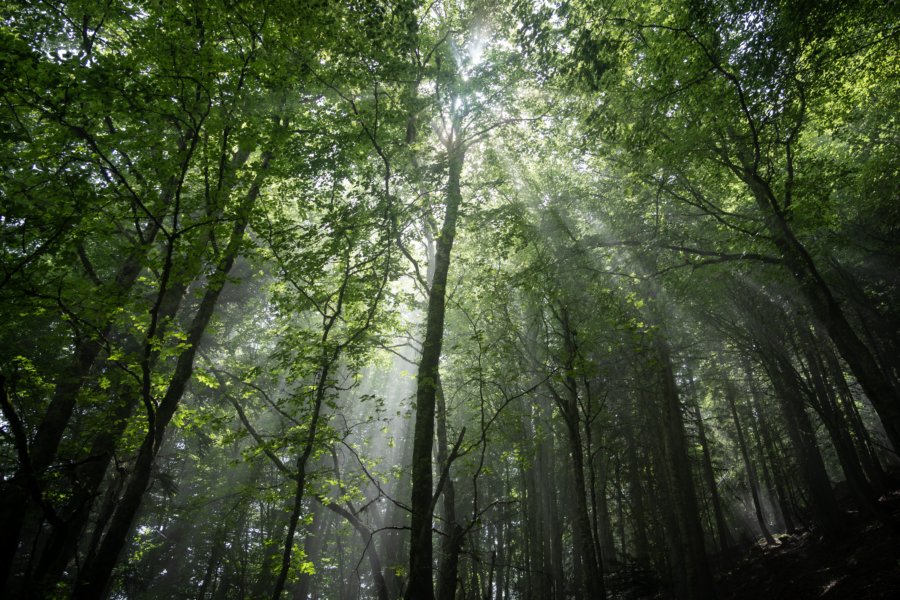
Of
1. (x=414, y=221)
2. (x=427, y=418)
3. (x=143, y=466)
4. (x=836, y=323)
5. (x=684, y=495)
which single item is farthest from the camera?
(x=684, y=495)

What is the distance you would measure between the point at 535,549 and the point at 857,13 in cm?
1613

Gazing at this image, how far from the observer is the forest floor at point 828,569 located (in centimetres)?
758

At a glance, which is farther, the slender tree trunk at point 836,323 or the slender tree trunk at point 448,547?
the slender tree trunk at point 836,323

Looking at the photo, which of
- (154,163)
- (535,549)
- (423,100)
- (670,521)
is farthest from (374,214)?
(535,549)

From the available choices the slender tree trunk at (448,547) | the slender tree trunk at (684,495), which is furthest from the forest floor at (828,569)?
the slender tree trunk at (448,547)

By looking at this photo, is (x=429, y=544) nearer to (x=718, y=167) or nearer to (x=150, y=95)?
(x=150, y=95)

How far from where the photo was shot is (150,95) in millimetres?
5348

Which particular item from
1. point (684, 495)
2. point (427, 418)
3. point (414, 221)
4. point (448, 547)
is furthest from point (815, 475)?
point (414, 221)

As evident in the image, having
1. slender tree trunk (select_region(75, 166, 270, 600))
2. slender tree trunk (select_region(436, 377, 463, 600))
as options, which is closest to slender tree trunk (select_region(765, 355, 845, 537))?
slender tree trunk (select_region(436, 377, 463, 600))

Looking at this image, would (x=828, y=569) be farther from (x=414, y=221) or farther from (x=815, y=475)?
(x=414, y=221)

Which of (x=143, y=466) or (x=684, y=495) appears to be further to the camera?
(x=684, y=495)

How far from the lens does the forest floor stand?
24.9ft

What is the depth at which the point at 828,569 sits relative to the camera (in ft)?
31.8

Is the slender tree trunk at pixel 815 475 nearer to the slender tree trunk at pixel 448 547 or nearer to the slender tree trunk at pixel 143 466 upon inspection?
the slender tree trunk at pixel 448 547
